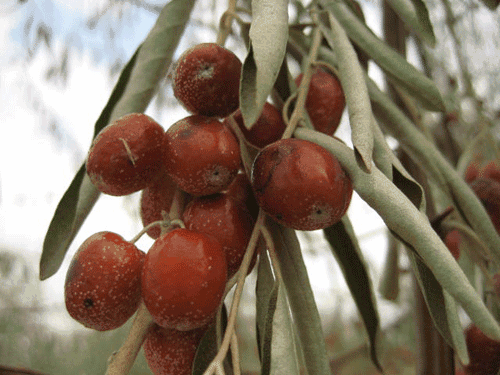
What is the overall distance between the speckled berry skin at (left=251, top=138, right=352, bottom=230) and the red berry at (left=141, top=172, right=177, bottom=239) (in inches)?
5.2

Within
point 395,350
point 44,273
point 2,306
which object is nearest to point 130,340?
point 44,273

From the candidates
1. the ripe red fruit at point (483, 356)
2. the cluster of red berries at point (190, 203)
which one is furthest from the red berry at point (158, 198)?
the ripe red fruit at point (483, 356)

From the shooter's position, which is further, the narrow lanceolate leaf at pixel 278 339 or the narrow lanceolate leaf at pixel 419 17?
the narrow lanceolate leaf at pixel 419 17

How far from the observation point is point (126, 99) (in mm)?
609

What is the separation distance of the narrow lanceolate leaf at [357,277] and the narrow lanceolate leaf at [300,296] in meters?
0.09

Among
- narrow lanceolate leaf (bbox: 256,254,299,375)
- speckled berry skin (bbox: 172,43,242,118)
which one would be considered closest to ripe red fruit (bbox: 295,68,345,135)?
speckled berry skin (bbox: 172,43,242,118)

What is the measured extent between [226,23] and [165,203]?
22 cm

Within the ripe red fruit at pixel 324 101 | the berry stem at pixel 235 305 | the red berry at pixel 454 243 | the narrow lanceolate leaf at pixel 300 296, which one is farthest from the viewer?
the red berry at pixel 454 243

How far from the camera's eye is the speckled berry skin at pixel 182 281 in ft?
1.36

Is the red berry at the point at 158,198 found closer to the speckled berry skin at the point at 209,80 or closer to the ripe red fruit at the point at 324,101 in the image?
the speckled berry skin at the point at 209,80

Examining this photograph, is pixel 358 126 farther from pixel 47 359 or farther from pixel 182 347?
pixel 47 359

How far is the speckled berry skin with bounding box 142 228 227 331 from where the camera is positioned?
0.41 m

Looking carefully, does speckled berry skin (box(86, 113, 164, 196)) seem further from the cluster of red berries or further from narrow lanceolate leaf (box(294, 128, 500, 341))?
narrow lanceolate leaf (box(294, 128, 500, 341))

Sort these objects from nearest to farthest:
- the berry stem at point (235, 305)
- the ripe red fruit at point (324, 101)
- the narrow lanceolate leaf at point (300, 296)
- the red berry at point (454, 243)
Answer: the berry stem at point (235, 305), the narrow lanceolate leaf at point (300, 296), the ripe red fruit at point (324, 101), the red berry at point (454, 243)
